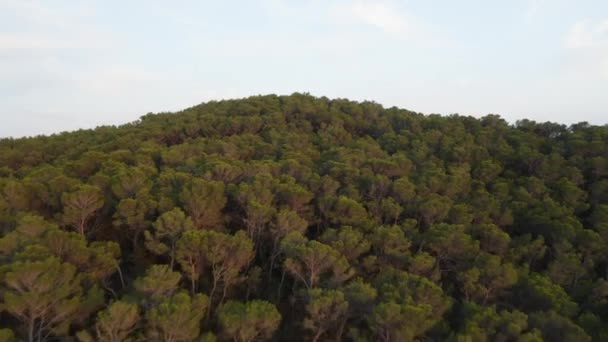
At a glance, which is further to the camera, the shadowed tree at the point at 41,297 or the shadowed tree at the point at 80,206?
the shadowed tree at the point at 80,206

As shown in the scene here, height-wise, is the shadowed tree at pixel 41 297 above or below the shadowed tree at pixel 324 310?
above

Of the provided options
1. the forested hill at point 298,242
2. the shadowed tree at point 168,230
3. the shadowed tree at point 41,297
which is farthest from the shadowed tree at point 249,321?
the shadowed tree at point 41,297

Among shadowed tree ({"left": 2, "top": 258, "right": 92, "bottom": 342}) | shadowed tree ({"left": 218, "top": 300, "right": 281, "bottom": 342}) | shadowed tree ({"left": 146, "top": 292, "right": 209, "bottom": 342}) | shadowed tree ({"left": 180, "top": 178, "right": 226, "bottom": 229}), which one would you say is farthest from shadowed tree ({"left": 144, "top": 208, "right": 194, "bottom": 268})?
shadowed tree ({"left": 218, "top": 300, "right": 281, "bottom": 342})

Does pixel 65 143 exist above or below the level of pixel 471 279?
above

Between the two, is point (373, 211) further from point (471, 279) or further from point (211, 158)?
point (211, 158)

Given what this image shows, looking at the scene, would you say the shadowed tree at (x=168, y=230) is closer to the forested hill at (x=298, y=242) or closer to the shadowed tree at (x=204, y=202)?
the forested hill at (x=298, y=242)

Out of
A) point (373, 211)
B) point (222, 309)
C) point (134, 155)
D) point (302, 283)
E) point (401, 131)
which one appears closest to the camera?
point (222, 309)

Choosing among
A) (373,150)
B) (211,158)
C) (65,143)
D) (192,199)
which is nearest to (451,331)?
(192,199)

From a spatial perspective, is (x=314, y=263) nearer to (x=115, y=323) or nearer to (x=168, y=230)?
(x=168, y=230)

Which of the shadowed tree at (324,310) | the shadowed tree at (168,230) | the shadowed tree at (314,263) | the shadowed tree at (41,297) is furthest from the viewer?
the shadowed tree at (168,230)
